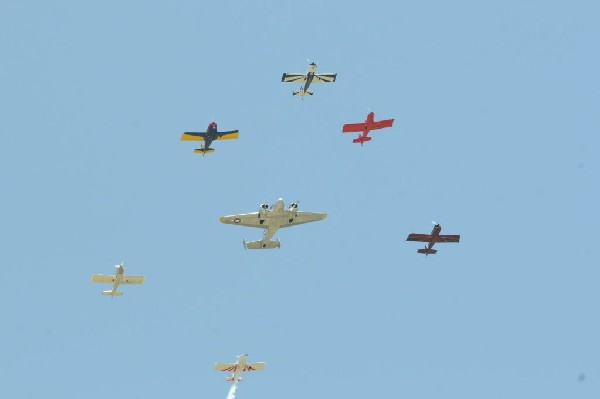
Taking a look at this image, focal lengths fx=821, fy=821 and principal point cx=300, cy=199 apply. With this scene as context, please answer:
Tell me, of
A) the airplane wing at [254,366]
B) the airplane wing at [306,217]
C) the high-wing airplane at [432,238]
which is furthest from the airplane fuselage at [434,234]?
the airplane wing at [254,366]

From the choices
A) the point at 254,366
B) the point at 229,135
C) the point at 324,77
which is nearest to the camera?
the point at 229,135

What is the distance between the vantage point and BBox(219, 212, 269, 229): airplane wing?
95938mm

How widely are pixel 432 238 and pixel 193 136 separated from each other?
1266 inches

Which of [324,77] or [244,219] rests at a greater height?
[324,77]

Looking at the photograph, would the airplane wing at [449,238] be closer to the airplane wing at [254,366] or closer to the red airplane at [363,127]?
the red airplane at [363,127]

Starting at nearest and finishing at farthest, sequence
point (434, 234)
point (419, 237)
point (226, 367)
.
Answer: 1. point (434, 234)
2. point (419, 237)
3. point (226, 367)

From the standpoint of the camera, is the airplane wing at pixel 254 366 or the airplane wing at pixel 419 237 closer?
the airplane wing at pixel 419 237

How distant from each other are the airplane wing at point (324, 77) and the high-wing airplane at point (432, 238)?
22171mm

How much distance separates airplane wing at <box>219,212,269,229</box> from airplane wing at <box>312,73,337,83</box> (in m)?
19.8

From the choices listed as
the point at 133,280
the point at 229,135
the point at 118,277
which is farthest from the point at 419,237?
the point at 118,277

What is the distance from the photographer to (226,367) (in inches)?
4272

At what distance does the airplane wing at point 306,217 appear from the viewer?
323 feet

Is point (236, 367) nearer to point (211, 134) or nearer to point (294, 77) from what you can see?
point (211, 134)

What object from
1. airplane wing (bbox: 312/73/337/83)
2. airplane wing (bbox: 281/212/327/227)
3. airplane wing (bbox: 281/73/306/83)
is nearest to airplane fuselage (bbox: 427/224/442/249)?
airplane wing (bbox: 281/212/327/227)
